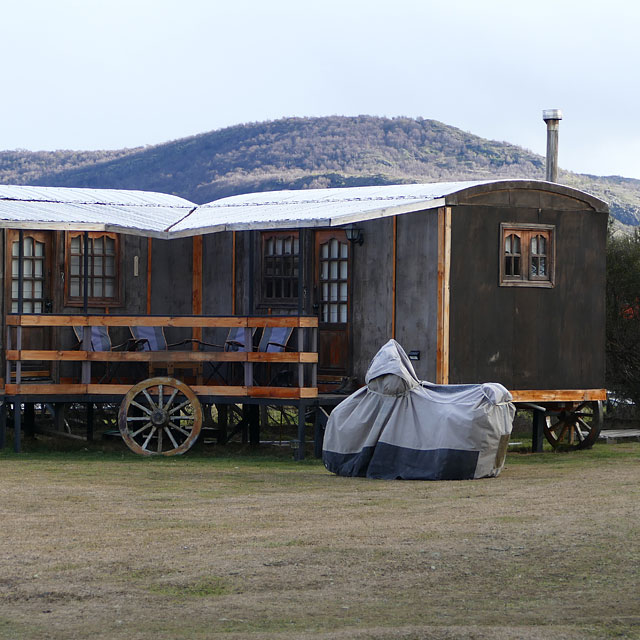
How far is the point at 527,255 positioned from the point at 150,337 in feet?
16.6

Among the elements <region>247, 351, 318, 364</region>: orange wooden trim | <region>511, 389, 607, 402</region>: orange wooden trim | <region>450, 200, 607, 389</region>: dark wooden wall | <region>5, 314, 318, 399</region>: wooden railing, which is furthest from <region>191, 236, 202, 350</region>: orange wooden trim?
<region>511, 389, 607, 402</region>: orange wooden trim

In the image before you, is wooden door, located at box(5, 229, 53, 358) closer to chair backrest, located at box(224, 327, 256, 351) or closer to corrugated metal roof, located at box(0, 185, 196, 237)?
corrugated metal roof, located at box(0, 185, 196, 237)

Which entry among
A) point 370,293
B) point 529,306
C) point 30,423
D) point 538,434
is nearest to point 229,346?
point 370,293

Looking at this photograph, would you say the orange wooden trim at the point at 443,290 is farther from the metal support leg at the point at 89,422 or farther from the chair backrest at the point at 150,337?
the metal support leg at the point at 89,422

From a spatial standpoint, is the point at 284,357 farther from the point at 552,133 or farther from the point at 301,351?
the point at 552,133

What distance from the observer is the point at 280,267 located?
16531 mm

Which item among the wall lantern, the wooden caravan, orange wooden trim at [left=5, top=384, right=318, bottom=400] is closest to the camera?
orange wooden trim at [left=5, top=384, right=318, bottom=400]

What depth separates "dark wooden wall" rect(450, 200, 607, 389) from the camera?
598 inches

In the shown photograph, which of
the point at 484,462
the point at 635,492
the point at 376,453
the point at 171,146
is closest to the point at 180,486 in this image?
the point at 376,453

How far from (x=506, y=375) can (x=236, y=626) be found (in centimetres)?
984

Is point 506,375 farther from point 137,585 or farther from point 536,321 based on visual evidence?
point 137,585

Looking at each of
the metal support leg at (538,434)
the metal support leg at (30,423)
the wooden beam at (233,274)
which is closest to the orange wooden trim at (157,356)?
the wooden beam at (233,274)

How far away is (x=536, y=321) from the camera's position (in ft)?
52.0

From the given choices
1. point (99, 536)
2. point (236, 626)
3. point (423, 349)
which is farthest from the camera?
point (423, 349)
